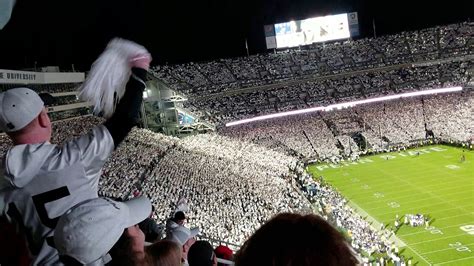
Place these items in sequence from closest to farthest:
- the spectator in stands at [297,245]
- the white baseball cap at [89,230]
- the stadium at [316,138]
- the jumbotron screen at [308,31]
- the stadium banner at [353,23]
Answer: the spectator in stands at [297,245]
the white baseball cap at [89,230]
the stadium at [316,138]
the jumbotron screen at [308,31]
the stadium banner at [353,23]

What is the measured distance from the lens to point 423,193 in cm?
2120

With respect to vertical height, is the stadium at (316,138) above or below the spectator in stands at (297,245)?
below

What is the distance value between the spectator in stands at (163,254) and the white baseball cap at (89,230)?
16.7 inches

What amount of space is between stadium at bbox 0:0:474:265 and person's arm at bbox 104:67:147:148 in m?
1.31

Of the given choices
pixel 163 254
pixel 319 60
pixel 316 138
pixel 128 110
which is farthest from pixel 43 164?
pixel 319 60

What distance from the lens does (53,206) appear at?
179 centimetres

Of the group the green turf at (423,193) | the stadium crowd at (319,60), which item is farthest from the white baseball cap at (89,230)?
the stadium crowd at (319,60)

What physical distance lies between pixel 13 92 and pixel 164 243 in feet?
2.87

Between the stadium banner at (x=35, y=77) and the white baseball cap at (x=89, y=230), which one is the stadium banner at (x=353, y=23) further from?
the white baseball cap at (x=89, y=230)

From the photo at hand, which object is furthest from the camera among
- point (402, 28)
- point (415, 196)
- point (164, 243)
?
point (402, 28)

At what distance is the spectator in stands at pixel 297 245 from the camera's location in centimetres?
119

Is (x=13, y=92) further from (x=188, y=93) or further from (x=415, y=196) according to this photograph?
(x=188, y=93)

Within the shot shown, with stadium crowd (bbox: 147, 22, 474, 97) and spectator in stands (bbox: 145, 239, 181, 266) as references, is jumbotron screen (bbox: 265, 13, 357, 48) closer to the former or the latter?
stadium crowd (bbox: 147, 22, 474, 97)

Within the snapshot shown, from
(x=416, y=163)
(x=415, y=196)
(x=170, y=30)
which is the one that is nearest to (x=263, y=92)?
(x=170, y=30)
